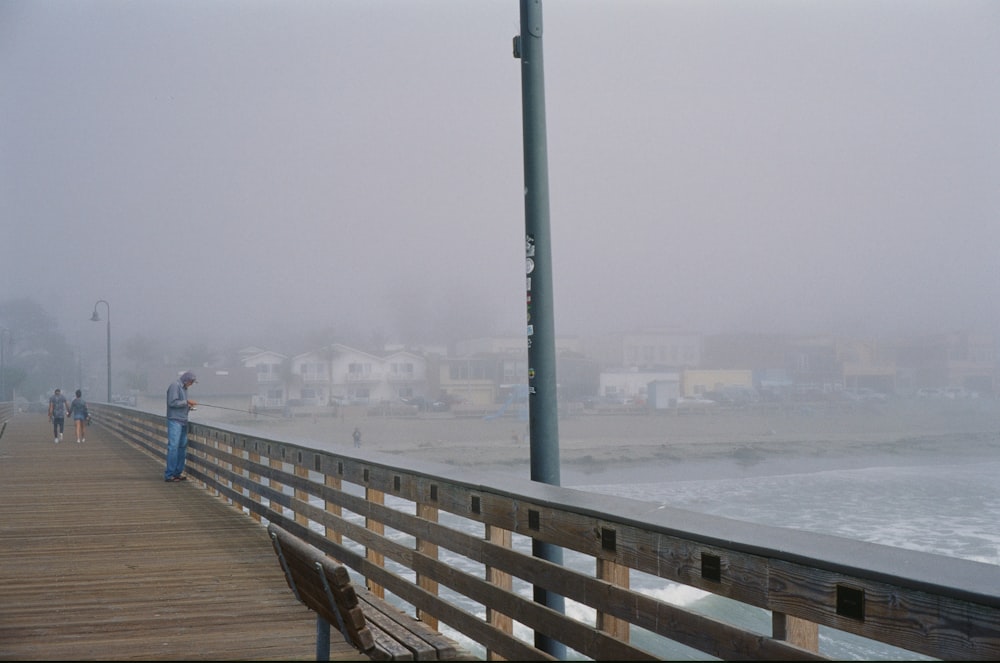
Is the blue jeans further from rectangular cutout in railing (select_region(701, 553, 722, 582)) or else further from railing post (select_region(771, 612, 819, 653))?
railing post (select_region(771, 612, 819, 653))

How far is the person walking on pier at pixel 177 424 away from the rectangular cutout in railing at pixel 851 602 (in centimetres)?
1445

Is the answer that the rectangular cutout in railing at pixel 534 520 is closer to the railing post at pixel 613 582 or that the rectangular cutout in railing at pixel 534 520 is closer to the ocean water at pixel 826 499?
the railing post at pixel 613 582

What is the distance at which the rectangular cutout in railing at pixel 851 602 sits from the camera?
110 inches

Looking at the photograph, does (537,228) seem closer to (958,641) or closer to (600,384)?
(958,641)

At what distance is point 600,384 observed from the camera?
590ft

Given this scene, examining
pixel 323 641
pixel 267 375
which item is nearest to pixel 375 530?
pixel 323 641

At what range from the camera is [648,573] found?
163 inches

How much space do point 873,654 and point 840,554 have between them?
56050mm

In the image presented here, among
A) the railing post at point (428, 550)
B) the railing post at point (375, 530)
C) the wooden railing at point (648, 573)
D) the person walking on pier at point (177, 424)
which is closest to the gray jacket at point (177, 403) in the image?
the person walking on pier at point (177, 424)

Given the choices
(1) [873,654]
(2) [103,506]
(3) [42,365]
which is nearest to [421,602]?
(2) [103,506]

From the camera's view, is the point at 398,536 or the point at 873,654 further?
the point at 398,536

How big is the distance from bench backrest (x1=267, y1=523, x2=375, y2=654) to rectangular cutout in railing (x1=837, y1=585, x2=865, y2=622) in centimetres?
181

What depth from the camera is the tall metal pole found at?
21.1 ft

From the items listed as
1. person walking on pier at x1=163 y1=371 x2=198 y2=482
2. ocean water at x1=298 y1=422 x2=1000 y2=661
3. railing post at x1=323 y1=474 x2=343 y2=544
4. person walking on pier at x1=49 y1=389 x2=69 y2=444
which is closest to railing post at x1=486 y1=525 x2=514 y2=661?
railing post at x1=323 y1=474 x2=343 y2=544
